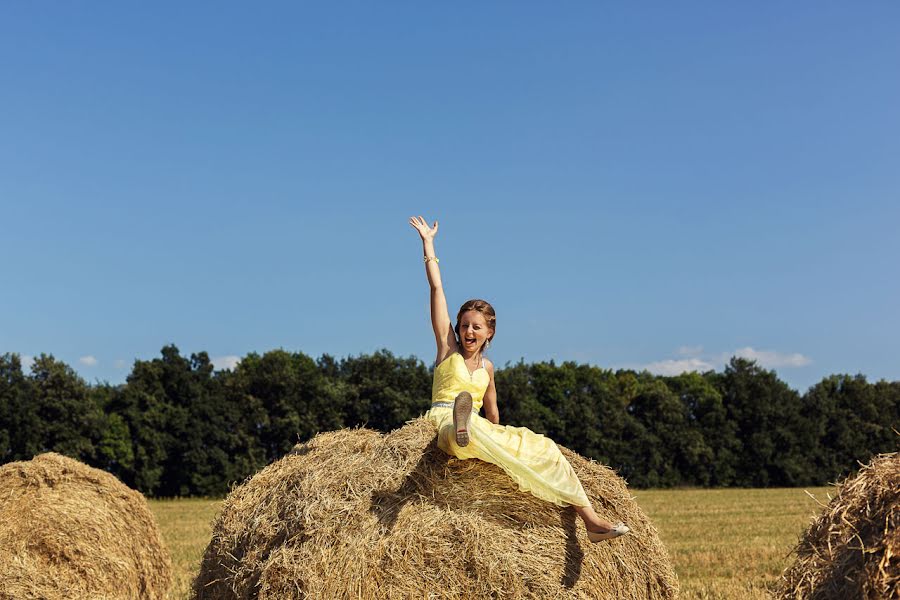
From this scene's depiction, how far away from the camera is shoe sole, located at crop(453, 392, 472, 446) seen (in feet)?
19.0

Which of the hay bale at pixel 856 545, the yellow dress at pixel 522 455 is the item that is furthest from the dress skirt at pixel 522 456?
the hay bale at pixel 856 545

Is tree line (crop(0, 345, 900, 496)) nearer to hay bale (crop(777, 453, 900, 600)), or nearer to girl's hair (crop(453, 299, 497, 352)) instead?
girl's hair (crop(453, 299, 497, 352))

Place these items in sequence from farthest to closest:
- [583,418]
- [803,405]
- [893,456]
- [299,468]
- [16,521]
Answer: [803,405] → [583,418] → [16,521] → [299,468] → [893,456]

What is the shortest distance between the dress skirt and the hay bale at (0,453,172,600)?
5218 mm

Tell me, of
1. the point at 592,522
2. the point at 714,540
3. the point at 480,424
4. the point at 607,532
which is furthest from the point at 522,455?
the point at 714,540

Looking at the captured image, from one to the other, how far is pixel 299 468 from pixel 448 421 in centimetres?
130

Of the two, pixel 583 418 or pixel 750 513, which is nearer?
pixel 750 513

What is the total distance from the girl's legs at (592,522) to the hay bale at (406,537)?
0.19 metres

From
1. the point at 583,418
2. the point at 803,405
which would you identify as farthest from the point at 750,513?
the point at 803,405

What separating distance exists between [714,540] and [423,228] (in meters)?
11.2

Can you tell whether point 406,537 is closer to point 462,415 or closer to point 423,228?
point 462,415

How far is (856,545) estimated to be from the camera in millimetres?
5246

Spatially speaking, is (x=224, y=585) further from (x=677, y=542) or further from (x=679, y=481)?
(x=679, y=481)

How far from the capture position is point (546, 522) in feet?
21.1
